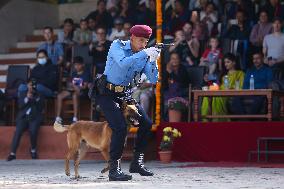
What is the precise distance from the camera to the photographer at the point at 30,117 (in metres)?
17.0

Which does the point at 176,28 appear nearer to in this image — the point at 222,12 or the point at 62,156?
the point at 222,12

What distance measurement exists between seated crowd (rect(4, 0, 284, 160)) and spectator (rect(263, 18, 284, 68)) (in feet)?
0.06

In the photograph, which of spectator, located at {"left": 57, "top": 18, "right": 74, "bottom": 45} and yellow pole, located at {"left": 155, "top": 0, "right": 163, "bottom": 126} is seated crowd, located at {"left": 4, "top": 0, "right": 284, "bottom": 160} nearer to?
spectator, located at {"left": 57, "top": 18, "right": 74, "bottom": 45}

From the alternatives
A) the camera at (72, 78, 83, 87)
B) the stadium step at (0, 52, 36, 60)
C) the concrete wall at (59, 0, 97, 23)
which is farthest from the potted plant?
the concrete wall at (59, 0, 97, 23)

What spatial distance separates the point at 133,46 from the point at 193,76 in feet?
19.5

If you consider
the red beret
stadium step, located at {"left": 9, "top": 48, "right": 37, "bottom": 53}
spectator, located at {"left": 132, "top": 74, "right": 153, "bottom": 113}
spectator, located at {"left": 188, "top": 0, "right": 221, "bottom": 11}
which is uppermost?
spectator, located at {"left": 188, "top": 0, "right": 221, "bottom": 11}

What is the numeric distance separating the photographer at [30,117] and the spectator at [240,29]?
4.11 metres

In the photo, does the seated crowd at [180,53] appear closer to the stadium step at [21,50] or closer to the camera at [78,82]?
the camera at [78,82]

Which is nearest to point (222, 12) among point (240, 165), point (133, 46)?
point (240, 165)

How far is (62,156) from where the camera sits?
55.7 feet

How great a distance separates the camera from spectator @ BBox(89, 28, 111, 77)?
17.9 meters

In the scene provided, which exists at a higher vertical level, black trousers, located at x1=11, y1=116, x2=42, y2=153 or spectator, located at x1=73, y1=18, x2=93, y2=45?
spectator, located at x1=73, y1=18, x2=93, y2=45

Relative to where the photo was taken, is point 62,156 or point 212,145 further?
point 62,156

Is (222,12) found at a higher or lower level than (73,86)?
higher
